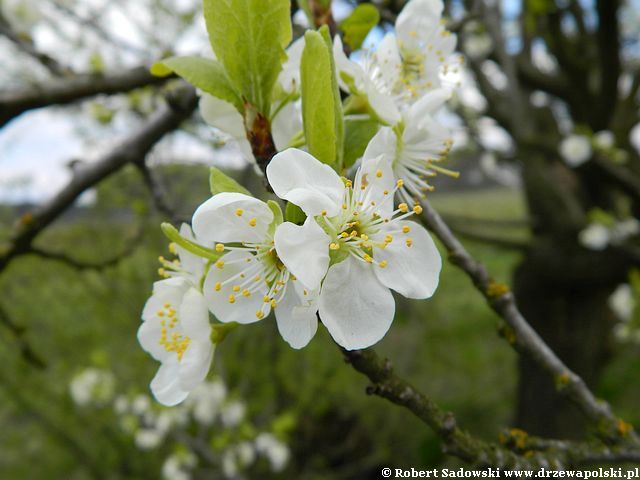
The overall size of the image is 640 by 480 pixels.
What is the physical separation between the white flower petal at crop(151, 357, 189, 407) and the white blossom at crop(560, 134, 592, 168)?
407 cm

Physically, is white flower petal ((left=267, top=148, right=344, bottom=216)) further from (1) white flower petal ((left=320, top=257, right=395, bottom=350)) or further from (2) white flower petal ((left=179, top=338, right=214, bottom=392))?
(2) white flower petal ((left=179, top=338, right=214, bottom=392))

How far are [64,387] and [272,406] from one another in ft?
5.95

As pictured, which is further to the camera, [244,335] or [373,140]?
[244,335]

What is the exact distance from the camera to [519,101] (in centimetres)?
358

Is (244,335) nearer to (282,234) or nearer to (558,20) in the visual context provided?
(558,20)

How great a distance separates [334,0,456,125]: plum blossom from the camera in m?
0.91

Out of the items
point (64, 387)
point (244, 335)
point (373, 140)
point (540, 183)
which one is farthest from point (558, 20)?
point (64, 387)

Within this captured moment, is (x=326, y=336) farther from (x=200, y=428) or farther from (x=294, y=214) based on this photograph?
(x=294, y=214)

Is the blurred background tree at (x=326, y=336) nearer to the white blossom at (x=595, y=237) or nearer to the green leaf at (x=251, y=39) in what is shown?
the white blossom at (x=595, y=237)

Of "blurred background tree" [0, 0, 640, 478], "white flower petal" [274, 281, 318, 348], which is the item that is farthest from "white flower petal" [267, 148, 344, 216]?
"blurred background tree" [0, 0, 640, 478]

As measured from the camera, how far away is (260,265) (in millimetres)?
744

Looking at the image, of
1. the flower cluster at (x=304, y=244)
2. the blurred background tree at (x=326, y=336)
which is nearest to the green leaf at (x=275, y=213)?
the flower cluster at (x=304, y=244)

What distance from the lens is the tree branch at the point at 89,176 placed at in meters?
1.48

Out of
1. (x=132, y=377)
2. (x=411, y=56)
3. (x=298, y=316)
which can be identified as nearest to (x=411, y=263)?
(x=298, y=316)
